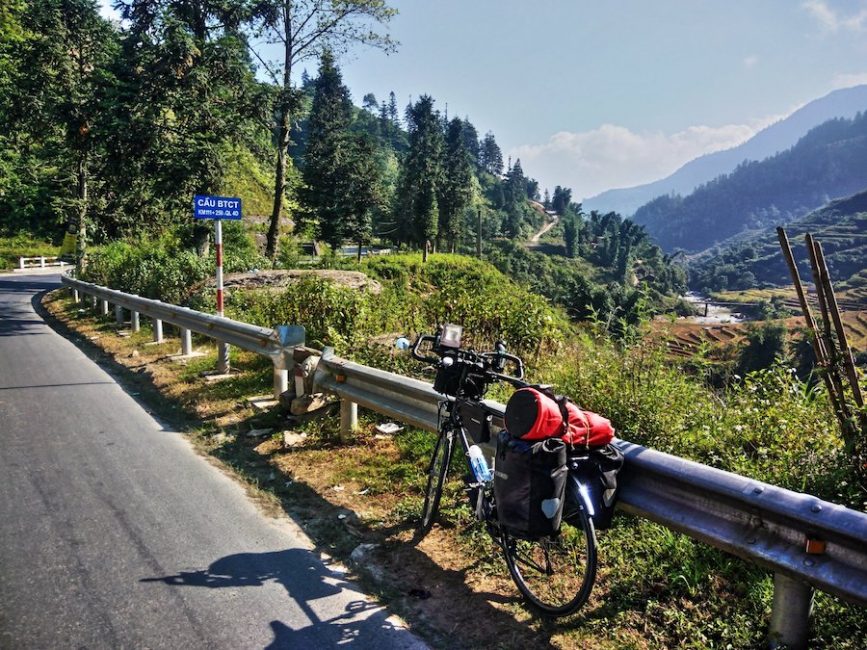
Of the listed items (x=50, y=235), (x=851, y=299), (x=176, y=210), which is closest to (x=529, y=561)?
(x=176, y=210)

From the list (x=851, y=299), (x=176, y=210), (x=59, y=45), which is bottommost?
(x=851, y=299)

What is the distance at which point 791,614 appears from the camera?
98.4 inches

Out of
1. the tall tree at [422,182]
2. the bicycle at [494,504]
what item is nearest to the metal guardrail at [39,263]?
the tall tree at [422,182]

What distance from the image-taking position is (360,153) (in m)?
48.5

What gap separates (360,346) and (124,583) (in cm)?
433

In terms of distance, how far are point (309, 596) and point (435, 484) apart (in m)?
1.16

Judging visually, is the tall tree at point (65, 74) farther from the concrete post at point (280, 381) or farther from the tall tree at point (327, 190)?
the tall tree at point (327, 190)

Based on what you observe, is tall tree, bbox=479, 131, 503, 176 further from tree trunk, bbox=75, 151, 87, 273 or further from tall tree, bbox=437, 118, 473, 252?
tree trunk, bbox=75, 151, 87, 273

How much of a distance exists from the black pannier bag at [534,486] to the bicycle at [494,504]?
0.12 metres

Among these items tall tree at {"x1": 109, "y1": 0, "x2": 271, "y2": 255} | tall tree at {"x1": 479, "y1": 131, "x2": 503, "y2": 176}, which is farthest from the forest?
tall tree at {"x1": 479, "y1": 131, "x2": 503, "y2": 176}

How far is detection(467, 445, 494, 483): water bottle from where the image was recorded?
3.53 meters

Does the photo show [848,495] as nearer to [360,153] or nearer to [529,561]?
[529,561]

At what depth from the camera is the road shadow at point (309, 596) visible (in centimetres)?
293

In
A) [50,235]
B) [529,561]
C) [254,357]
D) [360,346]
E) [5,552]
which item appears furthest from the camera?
[50,235]
